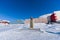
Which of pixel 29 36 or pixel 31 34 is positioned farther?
pixel 31 34

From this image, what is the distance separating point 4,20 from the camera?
5570 millimetres

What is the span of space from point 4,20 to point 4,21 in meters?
0.18

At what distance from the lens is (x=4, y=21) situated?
5402 millimetres
